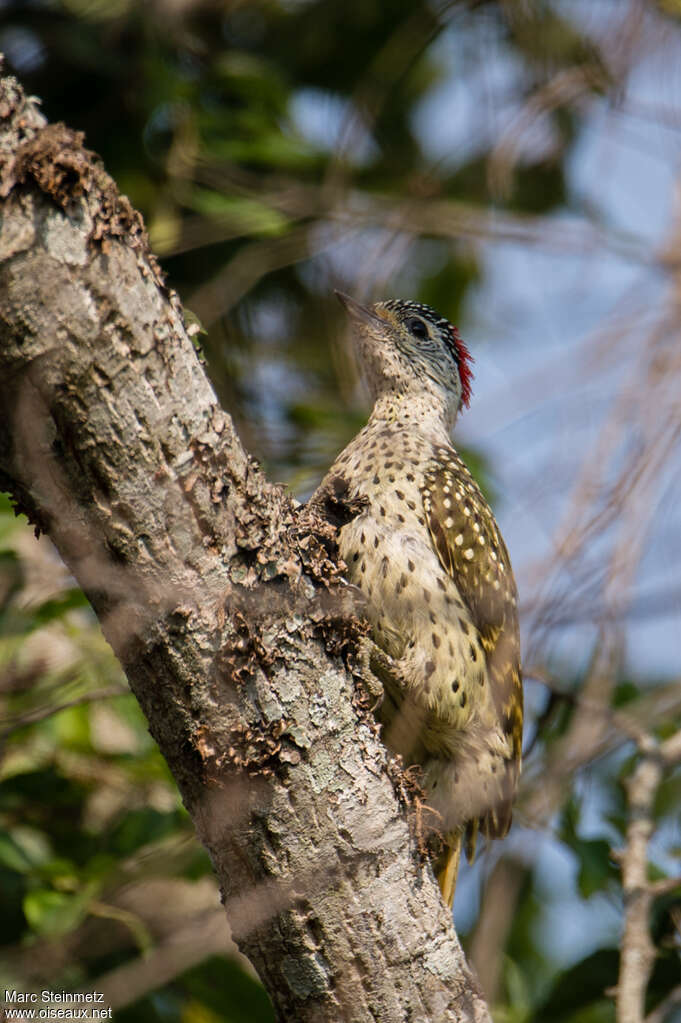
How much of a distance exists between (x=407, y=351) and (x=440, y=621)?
1594mm

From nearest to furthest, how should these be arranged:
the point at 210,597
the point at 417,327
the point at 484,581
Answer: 1. the point at 210,597
2. the point at 484,581
3. the point at 417,327

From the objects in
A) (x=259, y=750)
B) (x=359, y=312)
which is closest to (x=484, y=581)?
(x=359, y=312)

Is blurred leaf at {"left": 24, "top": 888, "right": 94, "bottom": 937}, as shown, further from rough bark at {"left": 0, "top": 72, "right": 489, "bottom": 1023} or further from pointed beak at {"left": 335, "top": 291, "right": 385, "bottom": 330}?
pointed beak at {"left": 335, "top": 291, "right": 385, "bottom": 330}

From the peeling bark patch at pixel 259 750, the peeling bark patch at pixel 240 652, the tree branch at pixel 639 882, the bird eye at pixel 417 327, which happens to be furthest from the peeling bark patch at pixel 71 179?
the bird eye at pixel 417 327

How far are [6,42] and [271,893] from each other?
185 inches

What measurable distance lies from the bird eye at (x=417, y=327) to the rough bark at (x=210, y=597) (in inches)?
96.6

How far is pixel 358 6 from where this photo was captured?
21.6ft

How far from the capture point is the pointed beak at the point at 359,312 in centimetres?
518

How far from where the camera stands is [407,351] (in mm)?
5172

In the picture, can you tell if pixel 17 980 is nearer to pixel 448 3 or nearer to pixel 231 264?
pixel 231 264

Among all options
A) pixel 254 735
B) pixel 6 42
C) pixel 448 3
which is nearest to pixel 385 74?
pixel 448 3

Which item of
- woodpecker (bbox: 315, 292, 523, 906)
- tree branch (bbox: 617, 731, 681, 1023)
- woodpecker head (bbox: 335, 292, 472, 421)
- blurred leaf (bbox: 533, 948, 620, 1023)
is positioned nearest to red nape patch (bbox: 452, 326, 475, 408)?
woodpecker head (bbox: 335, 292, 472, 421)

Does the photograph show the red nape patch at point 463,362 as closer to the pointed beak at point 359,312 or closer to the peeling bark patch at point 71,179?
the pointed beak at point 359,312

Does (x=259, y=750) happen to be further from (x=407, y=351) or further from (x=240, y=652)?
(x=407, y=351)
